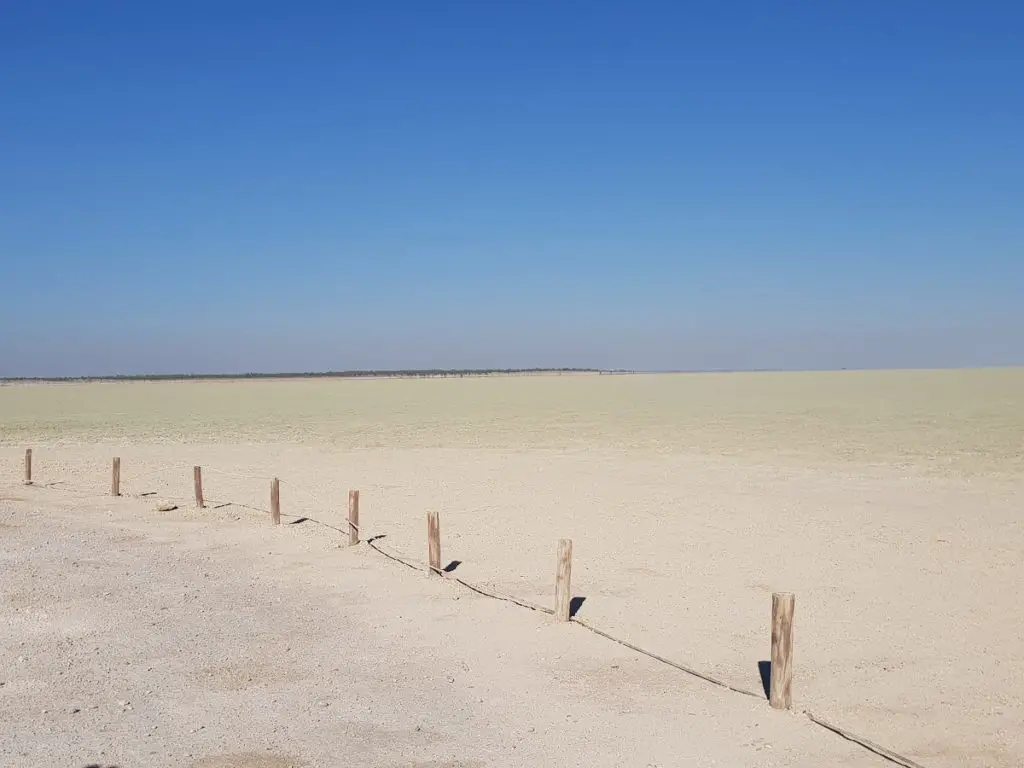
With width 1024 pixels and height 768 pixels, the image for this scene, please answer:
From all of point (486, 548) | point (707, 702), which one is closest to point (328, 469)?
point (486, 548)

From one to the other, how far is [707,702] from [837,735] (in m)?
1.03

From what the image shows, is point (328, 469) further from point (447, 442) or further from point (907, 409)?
point (907, 409)

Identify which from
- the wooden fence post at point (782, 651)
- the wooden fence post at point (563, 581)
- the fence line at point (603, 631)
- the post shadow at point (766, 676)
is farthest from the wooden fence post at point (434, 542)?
the wooden fence post at point (782, 651)

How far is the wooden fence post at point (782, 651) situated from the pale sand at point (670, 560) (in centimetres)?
16

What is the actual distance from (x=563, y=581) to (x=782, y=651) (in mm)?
2835

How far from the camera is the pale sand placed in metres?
7.09

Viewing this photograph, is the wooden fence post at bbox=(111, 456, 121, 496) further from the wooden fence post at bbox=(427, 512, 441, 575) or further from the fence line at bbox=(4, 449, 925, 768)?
the wooden fence post at bbox=(427, 512, 441, 575)

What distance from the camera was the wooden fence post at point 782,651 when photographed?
693 cm

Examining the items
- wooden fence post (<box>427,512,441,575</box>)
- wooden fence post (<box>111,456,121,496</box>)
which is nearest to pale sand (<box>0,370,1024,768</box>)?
wooden fence post (<box>427,512,441,575</box>)

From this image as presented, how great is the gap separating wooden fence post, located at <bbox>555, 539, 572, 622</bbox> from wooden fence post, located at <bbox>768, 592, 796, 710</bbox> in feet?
8.65

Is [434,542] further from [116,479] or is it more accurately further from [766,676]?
[116,479]

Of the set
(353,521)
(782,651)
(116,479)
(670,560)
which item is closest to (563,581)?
(782,651)

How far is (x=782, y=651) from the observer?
699cm

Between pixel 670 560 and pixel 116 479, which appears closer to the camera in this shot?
pixel 670 560
